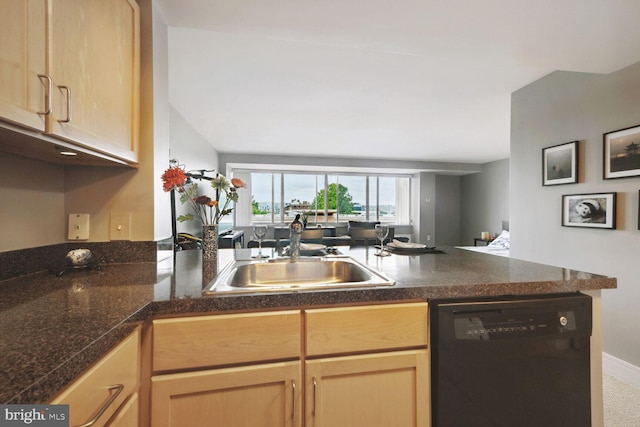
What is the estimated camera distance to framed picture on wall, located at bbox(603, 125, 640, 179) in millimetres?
1860

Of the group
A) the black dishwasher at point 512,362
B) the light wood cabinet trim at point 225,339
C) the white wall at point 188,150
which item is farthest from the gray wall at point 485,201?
the light wood cabinet trim at point 225,339

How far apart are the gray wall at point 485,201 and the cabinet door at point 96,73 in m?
6.83

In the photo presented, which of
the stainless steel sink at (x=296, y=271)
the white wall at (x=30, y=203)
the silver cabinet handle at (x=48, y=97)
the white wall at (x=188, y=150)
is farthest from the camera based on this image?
the white wall at (x=188, y=150)

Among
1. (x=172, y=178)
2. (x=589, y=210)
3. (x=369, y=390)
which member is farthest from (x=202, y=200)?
(x=589, y=210)

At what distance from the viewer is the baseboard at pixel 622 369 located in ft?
6.28

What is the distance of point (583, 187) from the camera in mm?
2197

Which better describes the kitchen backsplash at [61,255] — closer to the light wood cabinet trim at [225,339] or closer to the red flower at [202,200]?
the red flower at [202,200]

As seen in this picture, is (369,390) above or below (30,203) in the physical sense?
below

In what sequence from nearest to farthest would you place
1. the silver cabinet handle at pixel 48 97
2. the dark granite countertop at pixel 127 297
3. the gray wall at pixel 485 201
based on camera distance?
1. the dark granite countertop at pixel 127 297
2. the silver cabinet handle at pixel 48 97
3. the gray wall at pixel 485 201

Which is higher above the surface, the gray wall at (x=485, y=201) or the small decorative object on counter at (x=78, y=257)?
the gray wall at (x=485, y=201)

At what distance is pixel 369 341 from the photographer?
3.10 ft

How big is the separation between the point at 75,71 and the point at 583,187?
313 centimetres

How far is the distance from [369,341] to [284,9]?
1542mm

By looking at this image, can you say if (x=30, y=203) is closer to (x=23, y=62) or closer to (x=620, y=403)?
(x=23, y=62)
